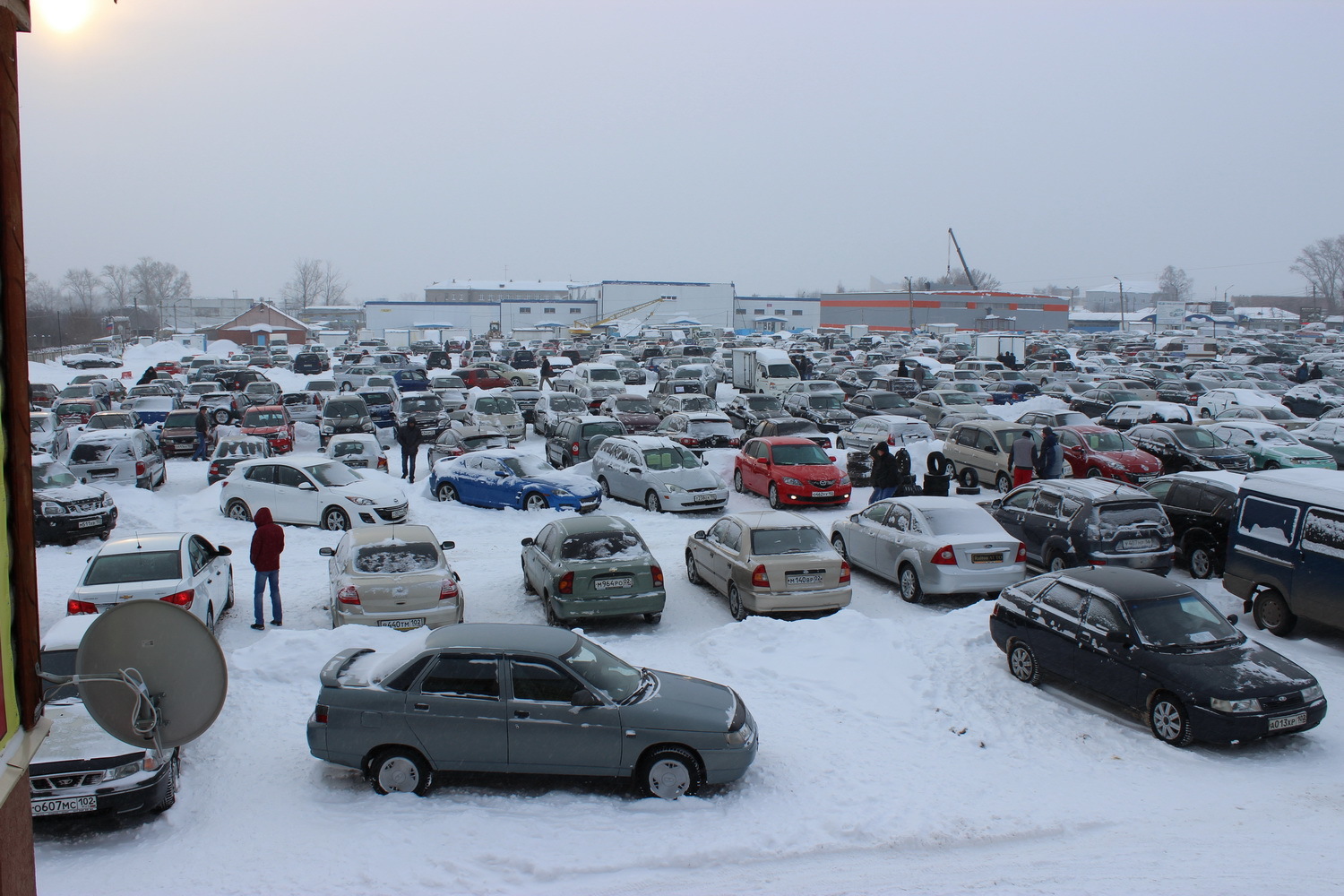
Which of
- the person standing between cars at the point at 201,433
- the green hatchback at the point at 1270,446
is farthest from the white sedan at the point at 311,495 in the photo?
the green hatchback at the point at 1270,446

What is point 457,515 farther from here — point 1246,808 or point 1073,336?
point 1073,336

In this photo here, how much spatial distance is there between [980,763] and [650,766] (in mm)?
3132

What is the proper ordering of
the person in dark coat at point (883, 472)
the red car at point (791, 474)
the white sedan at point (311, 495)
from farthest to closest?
the red car at point (791, 474) → the person in dark coat at point (883, 472) → the white sedan at point (311, 495)

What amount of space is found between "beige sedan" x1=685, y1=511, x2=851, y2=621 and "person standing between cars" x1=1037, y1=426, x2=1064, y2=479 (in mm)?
8863

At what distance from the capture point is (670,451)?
19875 mm

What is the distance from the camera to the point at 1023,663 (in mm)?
10391

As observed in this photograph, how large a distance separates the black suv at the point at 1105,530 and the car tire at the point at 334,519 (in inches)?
484

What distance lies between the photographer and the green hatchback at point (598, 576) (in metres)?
12.0

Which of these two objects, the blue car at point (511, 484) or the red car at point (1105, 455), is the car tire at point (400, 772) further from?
the red car at point (1105, 455)

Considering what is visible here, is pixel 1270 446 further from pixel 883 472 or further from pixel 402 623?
pixel 402 623

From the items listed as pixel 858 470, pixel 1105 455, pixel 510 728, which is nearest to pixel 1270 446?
pixel 1105 455

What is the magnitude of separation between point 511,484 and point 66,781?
496 inches

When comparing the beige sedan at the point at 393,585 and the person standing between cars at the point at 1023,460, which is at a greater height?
the person standing between cars at the point at 1023,460

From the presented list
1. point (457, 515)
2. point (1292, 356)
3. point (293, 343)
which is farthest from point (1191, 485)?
point (293, 343)
